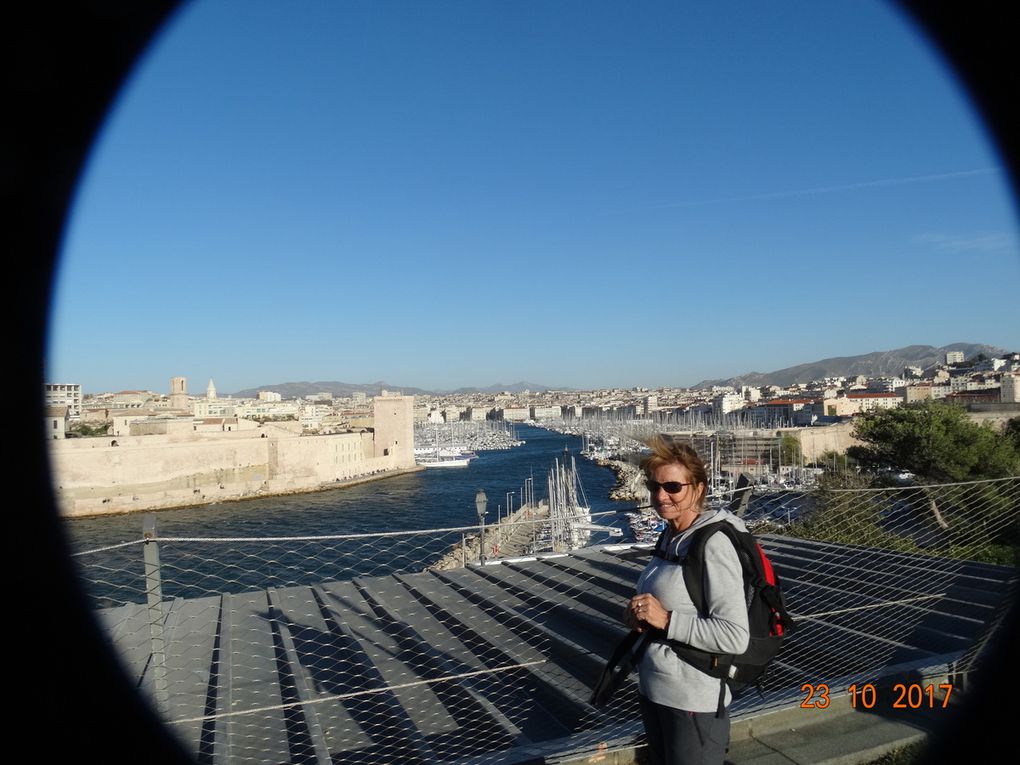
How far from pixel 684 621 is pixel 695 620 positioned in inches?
0.7

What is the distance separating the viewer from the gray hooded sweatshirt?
3.50ft

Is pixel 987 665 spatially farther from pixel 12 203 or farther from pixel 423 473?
pixel 423 473

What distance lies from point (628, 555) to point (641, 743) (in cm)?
251

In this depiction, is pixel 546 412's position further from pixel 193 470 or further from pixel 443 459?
pixel 193 470

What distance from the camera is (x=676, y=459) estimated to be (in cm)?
124

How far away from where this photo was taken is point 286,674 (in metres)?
2.55

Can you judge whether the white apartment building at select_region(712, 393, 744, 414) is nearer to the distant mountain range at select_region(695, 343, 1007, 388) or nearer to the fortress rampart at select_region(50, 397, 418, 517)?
the fortress rampart at select_region(50, 397, 418, 517)

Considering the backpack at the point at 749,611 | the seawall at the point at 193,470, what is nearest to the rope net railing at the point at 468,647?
the backpack at the point at 749,611

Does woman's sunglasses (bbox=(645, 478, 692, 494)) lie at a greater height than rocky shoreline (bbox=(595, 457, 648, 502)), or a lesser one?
greater

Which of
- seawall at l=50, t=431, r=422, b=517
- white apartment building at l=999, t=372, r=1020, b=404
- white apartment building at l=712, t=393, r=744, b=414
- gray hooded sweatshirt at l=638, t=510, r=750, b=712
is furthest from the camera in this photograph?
white apartment building at l=712, t=393, r=744, b=414

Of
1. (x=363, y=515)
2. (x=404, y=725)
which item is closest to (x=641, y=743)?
(x=404, y=725)

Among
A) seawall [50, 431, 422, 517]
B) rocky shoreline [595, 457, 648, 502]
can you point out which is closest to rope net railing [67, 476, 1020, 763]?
rocky shoreline [595, 457, 648, 502]

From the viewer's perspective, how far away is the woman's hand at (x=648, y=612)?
109 centimetres
